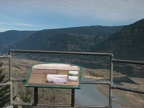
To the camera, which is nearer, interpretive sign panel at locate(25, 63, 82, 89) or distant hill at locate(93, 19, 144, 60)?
interpretive sign panel at locate(25, 63, 82, 89)

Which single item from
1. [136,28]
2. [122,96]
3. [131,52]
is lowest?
[122,96]

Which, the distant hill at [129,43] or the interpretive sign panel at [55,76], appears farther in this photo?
the distant hill at [129,43]

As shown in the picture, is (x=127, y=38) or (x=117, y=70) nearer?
(x=117, y=70)

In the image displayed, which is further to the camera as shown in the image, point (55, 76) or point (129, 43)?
point (129, 43)

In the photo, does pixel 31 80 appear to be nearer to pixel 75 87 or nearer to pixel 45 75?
pixel 45 75

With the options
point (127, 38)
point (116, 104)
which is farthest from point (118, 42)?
point (116, 104)
